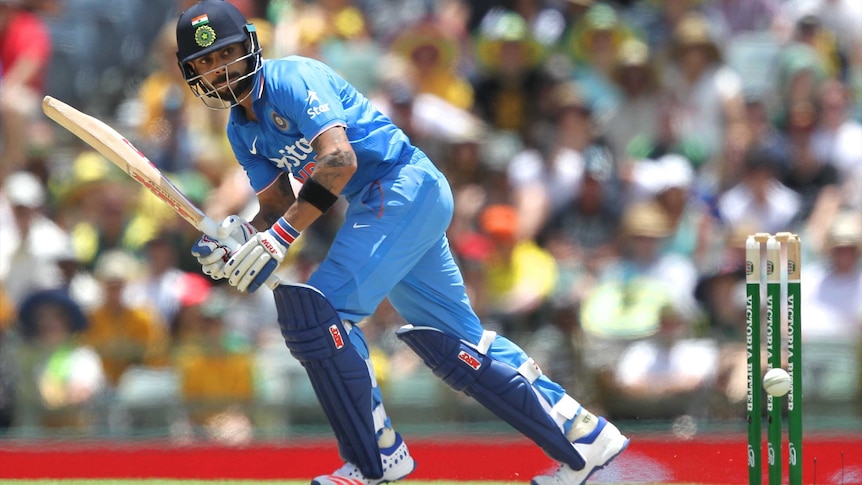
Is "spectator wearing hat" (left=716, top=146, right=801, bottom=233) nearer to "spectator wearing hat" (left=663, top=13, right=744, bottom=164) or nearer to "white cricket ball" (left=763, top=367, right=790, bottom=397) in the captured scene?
"spectator wearing hat" (left=663, top=13, right=744, bottom=164)

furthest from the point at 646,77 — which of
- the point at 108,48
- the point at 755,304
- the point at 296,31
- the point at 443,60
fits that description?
the point at 755,304

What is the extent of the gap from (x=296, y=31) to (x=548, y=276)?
99.2 inches

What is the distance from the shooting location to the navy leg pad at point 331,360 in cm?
405

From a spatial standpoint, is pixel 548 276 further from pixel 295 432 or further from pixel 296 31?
pixel 296 31

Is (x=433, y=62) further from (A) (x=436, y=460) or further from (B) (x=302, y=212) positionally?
(B) (x=302, y=212)

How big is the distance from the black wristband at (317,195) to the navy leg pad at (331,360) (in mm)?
262

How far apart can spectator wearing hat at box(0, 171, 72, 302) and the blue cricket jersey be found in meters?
3.41

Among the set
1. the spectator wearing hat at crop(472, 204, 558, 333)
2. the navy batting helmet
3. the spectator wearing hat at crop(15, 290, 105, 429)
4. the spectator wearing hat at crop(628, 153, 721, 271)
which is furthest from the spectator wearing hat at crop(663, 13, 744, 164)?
the navy batting helmet

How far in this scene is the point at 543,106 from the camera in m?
8.10

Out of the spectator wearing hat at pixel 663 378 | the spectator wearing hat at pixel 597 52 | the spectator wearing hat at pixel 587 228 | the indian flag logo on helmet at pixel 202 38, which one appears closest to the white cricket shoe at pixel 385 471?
the indian flag logo on helmet at pixel 202 38

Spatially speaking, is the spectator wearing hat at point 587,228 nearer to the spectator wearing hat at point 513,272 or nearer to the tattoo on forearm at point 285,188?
the spectator wearing hat at point 513,272

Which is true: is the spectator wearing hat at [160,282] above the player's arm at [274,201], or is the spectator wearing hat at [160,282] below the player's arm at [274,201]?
above

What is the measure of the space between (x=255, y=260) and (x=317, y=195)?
271mm

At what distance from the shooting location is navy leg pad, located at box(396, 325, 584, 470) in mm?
4391
